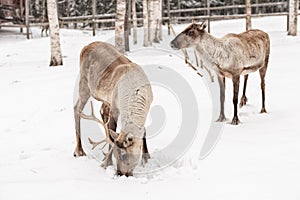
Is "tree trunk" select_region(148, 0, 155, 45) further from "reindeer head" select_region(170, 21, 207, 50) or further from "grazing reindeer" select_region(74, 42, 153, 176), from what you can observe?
"grazing reindeer" select_region(74, 42, 153, 176)

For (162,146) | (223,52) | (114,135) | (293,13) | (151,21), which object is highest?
(293,13)

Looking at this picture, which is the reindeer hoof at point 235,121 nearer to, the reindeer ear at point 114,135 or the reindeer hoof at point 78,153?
the reindeer hoof at point 78,153

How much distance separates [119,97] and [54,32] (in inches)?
314

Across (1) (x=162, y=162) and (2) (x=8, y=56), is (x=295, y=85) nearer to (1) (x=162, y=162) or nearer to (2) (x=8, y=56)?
(1) (x=162, y=162)

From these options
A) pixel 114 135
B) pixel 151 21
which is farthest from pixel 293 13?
pixel 114 135

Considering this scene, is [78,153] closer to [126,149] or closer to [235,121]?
[126,149]

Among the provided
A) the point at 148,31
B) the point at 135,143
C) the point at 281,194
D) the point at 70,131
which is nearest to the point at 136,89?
the point at 135,143

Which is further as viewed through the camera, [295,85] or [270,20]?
[270,20]

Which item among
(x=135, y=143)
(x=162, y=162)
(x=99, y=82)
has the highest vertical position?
(x=99, y=82)

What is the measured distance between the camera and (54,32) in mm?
11609

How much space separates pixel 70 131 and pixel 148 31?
439 inches

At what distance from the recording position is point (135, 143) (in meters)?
3.88

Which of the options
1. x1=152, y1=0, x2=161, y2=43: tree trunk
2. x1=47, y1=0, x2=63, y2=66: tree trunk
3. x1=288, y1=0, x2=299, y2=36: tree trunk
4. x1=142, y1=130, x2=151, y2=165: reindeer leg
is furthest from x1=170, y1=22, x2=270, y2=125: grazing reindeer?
x1=152, y1=0, x2=161, y2=43: tree trunk

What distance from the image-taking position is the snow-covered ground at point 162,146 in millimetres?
3771
